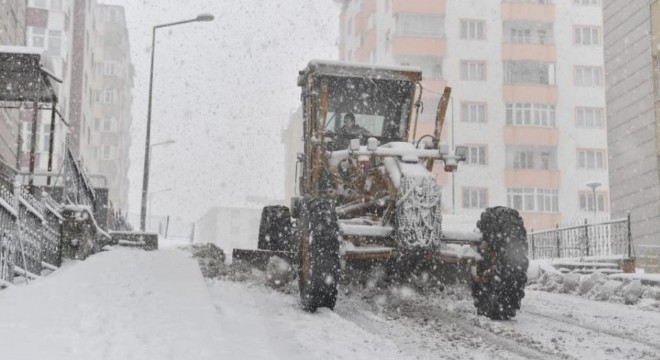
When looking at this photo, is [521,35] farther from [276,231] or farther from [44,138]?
[276,231]

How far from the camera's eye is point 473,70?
4619 cm

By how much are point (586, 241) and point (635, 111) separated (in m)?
6.21

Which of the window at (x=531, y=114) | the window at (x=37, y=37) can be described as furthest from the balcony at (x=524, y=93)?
the window at (x=37, y=37)

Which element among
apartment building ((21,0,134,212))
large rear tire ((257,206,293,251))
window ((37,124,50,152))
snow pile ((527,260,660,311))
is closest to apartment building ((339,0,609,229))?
apartment building ((21,0,134,212))

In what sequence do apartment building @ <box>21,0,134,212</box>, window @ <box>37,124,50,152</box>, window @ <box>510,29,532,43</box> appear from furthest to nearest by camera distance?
window @ <box>510,29,532,43</box>
window @ <box>37,124,50,152</box>
apartment building @ <box>21,0,134,212</box>

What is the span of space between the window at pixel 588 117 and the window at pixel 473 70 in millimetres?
6594

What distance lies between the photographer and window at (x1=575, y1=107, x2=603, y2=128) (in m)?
46.4

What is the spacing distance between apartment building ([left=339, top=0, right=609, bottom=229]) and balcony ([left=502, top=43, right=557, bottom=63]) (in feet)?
0.21

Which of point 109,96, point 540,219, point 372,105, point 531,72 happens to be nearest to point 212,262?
point 372,105

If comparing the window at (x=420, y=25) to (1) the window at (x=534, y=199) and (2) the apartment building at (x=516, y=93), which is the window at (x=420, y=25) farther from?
(1) the window at (x=534, y=199)

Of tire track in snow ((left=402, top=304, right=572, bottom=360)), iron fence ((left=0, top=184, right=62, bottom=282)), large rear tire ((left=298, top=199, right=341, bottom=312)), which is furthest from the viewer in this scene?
iron fence ((left=0, top=184, right=62, bottom=282))

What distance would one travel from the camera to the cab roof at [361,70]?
9344mm

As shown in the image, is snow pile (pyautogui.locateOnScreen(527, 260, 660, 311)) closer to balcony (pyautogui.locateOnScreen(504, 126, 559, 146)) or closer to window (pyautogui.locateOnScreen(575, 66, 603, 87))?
balcony (pyautogui.locateOnScreen(504, 126, 559, 146))

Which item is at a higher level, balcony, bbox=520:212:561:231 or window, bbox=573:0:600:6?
window, bbox=573:0:600:6
